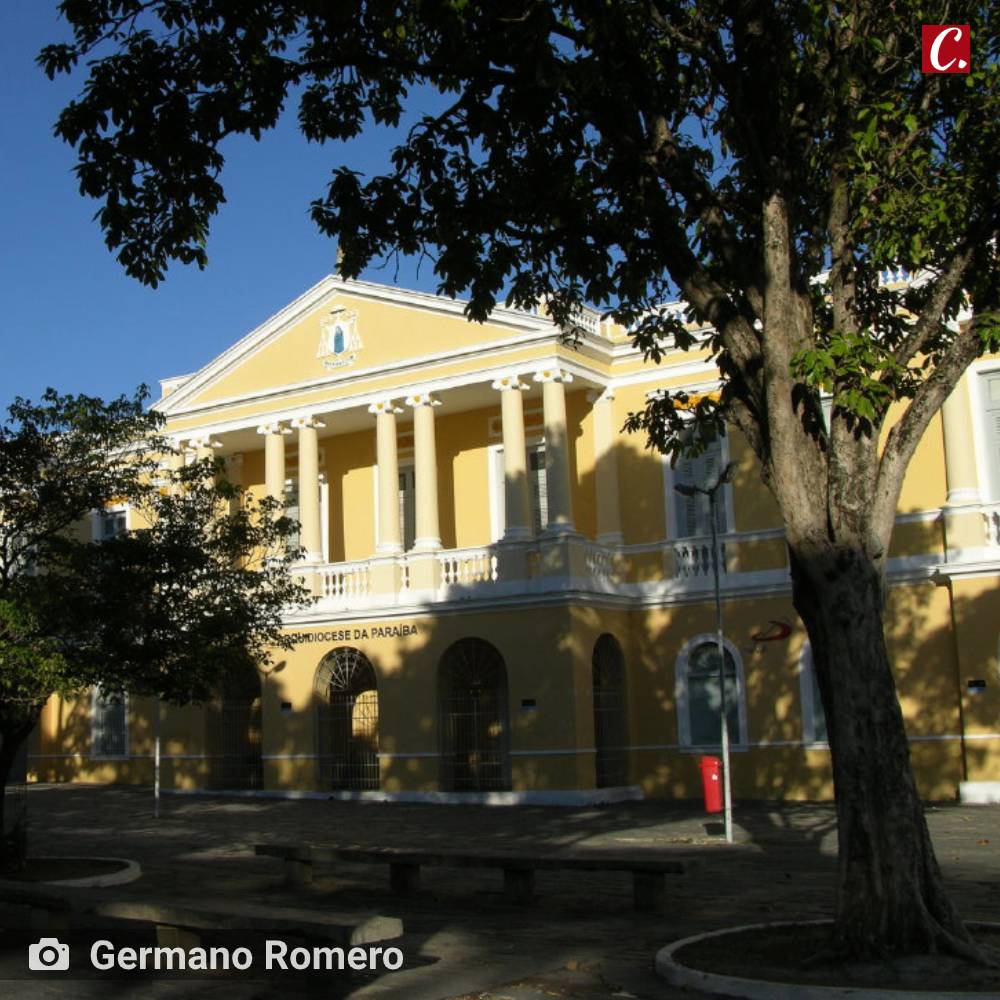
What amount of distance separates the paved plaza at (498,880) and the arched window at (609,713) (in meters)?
1.29

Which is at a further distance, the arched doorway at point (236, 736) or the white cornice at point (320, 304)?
the arched doorway at point (236, 736)

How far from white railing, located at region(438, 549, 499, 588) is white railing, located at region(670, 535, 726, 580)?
3.35m

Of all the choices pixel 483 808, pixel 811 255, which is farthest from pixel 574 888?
pixel 483 808

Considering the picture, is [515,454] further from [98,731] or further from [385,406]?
[98,731]

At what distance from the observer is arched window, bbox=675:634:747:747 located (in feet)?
78.2

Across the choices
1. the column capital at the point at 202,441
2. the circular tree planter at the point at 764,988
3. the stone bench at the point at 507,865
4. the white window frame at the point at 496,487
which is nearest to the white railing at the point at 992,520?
the white window frame at the point at 496,487

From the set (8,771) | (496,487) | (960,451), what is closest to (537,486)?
(496,487)

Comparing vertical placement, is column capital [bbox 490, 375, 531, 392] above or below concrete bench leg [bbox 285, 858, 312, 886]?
above

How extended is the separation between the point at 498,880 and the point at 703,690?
1189 centimetres

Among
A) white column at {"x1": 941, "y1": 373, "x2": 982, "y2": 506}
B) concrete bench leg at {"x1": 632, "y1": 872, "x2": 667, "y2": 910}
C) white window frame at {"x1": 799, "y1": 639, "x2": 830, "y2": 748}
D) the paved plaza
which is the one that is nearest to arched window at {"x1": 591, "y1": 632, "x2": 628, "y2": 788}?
the paved plaza

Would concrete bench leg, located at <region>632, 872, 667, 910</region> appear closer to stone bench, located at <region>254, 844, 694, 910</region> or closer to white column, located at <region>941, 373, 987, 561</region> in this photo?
stone bench, located at <region>254, 844, 694, 910</region>

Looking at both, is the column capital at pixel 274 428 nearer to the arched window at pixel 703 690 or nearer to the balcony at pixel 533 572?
the balcony at pixel 533 572

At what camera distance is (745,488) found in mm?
24031

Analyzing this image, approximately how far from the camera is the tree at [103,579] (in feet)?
41.0
